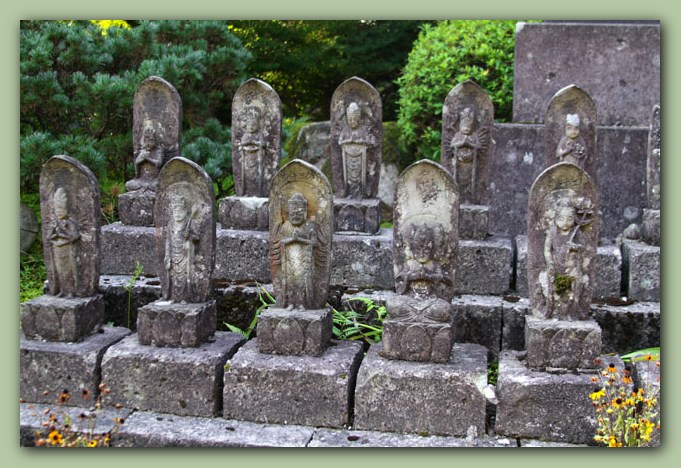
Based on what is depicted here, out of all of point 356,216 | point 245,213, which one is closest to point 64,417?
point 245,213

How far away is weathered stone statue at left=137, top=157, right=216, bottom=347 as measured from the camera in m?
4.76

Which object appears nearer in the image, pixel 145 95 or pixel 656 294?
pixel 656 294

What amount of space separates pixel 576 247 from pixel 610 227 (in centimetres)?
258

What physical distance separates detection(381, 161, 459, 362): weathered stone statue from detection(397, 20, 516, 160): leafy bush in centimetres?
351

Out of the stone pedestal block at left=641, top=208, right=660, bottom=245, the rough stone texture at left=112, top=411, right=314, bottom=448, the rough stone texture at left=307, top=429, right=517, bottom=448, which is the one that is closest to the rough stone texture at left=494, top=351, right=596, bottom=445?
the rough stone texture at left=307, top=429, right=517, bottom=448

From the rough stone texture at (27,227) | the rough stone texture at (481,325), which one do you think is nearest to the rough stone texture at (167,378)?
the rough stone texture at (481,325)

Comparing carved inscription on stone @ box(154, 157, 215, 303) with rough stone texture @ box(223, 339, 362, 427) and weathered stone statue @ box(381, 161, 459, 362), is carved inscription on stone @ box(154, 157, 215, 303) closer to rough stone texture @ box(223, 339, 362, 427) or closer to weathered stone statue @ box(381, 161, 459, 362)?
rough stone texture @ box(223, 339, 362, 427)

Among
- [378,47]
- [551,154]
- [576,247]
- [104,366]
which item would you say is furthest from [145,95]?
[378,47]

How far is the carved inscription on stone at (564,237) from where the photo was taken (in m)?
4.39

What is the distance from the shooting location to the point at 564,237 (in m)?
4.41

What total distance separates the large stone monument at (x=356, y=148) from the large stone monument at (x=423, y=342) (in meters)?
1.49

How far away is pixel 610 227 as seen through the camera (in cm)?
675

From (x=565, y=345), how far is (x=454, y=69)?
434 centimetres

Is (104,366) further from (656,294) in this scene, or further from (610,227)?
(610,227)
